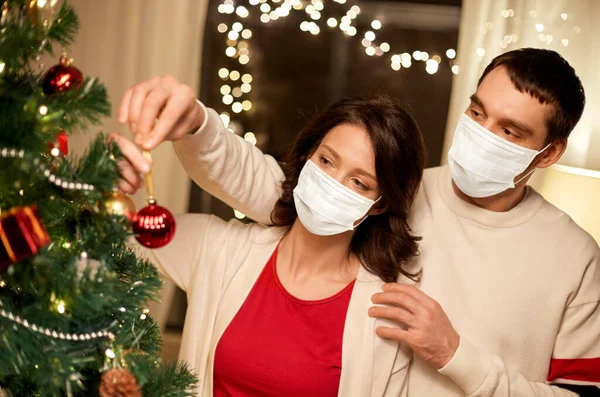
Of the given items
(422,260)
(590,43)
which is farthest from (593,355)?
(590,43)

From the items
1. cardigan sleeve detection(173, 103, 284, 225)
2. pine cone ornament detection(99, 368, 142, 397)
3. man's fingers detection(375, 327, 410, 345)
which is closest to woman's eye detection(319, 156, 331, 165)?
cardigan sleeve detection(173, 103, 284, 225)

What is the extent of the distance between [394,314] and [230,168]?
1.56ft

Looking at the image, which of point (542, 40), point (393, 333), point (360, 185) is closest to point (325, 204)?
point (360, 185)

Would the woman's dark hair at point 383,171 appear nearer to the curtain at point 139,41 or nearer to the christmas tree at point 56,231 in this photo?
the christmas tree at point 56,231

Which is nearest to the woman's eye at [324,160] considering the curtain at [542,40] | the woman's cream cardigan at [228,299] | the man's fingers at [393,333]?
the woman's cream cardigan at [228,299]

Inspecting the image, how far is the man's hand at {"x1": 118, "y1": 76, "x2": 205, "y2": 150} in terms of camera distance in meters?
1.00

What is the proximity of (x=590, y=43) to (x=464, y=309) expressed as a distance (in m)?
1.71

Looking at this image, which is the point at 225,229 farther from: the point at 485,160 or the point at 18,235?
the point at 18,235

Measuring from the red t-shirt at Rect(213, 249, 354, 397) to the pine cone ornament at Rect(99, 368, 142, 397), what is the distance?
0.64 m

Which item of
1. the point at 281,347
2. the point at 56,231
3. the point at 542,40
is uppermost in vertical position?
the point at 542,40

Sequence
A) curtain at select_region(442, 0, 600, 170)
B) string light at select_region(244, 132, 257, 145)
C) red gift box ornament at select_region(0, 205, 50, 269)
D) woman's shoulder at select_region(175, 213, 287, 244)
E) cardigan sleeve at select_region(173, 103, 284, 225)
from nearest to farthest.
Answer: red gift box ornament at select_region(0, 205, 50, 269) < cardigan sleeve at select_region(173, 103, 284, 225) < woman's shoulder at select_region(175, 213, 287, 244) < curtain at select_region(442, 0, 600, 170) < string light at select_region(244, 132, 257, 145)

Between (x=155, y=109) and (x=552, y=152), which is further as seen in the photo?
(x=552, y=152)

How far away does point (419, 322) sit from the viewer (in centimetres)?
142

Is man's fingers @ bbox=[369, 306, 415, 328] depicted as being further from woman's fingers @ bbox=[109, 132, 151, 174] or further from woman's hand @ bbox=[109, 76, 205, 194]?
woman's fingers @ bbox=[109, 132, 151, 174]
